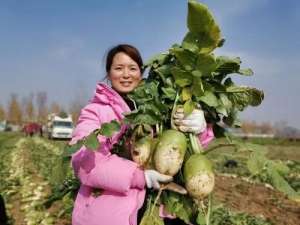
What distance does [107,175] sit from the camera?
8.40ft

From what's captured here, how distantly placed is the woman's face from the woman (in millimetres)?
88

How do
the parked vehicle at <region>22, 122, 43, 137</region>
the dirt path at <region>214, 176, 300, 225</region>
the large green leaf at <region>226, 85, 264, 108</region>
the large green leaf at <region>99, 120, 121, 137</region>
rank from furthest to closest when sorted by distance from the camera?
the parked vehicle at <region>22, 122, 43, 137</region> < the dirt path at <region>214, 176, 300, 225</region> < the large green leaf at <region>226, 85, 264, 108</region> < the large green leaf at <region>99, 120, 121, 137</region>

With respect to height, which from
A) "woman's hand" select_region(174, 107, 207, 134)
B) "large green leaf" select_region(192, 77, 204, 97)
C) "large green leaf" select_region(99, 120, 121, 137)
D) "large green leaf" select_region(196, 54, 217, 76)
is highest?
"large green leaf" select_region(196, 54, 217, 76)

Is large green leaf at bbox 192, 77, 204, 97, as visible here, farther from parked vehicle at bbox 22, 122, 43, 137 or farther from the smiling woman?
parked vehicle at bbox 22, 122, 43, 137

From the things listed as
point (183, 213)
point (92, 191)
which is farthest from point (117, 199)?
point (183, 213)

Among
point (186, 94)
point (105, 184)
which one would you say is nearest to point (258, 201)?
point (186, 94)

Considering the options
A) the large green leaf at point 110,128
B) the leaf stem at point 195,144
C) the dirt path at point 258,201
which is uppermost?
the large green leaf at point 110,128

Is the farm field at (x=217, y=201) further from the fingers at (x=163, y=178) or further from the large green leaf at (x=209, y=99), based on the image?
the large green leaf at (x=209, y=99)

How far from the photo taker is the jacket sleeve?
2.55 metres

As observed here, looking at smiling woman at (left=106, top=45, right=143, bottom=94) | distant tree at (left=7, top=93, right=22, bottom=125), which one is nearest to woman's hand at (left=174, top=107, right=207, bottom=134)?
smiling woman at (left=106, top=45, right=143, bottom=94)

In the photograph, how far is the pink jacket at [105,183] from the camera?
Result: 256 cm

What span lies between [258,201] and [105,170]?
688 cm

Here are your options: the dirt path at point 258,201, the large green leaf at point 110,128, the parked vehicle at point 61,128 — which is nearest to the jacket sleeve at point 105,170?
the large green leaf at point 110,128

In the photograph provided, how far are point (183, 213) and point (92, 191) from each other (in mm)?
509
